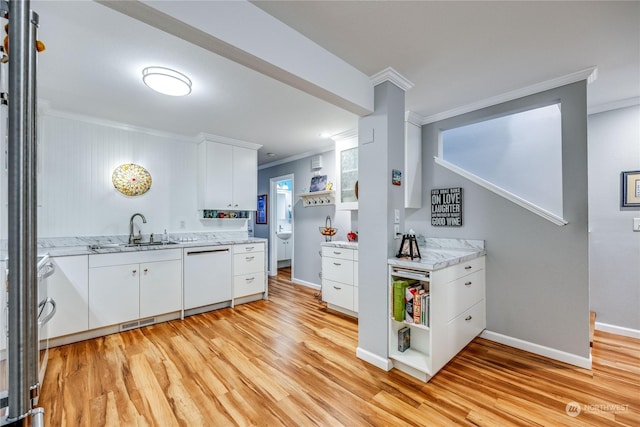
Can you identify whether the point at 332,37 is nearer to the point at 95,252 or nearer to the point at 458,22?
the point at 458,22

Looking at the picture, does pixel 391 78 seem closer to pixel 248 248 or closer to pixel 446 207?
pixel 446 207

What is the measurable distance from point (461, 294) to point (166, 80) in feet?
9.80

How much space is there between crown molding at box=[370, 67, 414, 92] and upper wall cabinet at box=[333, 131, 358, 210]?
4.12 ft

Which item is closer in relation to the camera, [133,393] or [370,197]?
[133,393]

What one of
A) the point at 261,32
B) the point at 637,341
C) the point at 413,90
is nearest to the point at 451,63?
the point at 413,90

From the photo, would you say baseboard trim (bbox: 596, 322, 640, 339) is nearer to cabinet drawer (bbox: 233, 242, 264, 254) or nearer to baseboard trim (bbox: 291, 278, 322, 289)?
baseboard trim (bbox: 291, 278, 322, 289)

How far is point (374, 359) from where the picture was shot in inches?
87.7

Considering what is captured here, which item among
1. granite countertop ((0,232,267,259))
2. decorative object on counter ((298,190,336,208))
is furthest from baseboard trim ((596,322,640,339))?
granite countertop ((0,232,267,259))

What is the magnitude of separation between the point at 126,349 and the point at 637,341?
15.7 feet

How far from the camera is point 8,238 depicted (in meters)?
0.49

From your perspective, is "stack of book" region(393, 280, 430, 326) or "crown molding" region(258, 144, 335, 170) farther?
"crown molding" region(258, 144, 335, 170)

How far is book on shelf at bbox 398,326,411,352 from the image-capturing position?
215cm

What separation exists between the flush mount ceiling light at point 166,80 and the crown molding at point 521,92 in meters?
2.54

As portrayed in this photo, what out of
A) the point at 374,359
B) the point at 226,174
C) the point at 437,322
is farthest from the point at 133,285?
the point at 437,322
